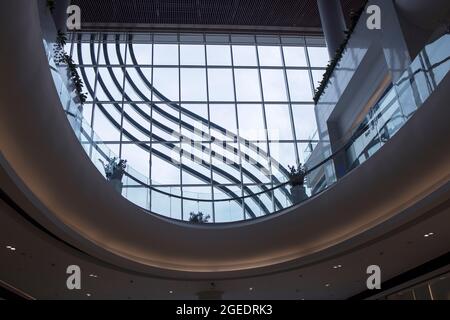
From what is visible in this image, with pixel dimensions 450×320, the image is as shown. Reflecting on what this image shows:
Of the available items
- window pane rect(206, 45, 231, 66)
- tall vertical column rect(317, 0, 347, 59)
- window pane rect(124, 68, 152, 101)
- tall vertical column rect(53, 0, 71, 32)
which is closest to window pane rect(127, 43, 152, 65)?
window pane rect(124, 68, 152, 101)

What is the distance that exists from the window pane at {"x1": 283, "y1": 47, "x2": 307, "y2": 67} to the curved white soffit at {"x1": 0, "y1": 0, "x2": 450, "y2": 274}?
11.2m

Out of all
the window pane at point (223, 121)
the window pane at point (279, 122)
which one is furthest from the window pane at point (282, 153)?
the window pane at point (223, 121)

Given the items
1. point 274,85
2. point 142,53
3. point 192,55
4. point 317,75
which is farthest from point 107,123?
→ point 317,75

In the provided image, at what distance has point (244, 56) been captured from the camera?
66.1 ft

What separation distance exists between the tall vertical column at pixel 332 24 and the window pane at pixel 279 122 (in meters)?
4.43

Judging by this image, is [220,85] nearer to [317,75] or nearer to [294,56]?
[294,56]

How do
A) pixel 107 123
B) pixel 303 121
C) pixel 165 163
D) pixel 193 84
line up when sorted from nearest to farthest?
pixel 165 163, pixel 107 123, pixel 303 121, pixel 193 84

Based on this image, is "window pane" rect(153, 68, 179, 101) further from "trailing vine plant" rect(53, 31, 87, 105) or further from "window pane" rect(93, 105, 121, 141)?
"trailing vine plant" rect(53, 31, 87, 105)

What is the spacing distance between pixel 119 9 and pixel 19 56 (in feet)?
45.2

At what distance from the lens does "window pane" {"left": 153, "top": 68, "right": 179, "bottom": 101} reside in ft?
61.5

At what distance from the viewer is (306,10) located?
18.8 m

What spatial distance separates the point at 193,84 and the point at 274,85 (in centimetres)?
366
